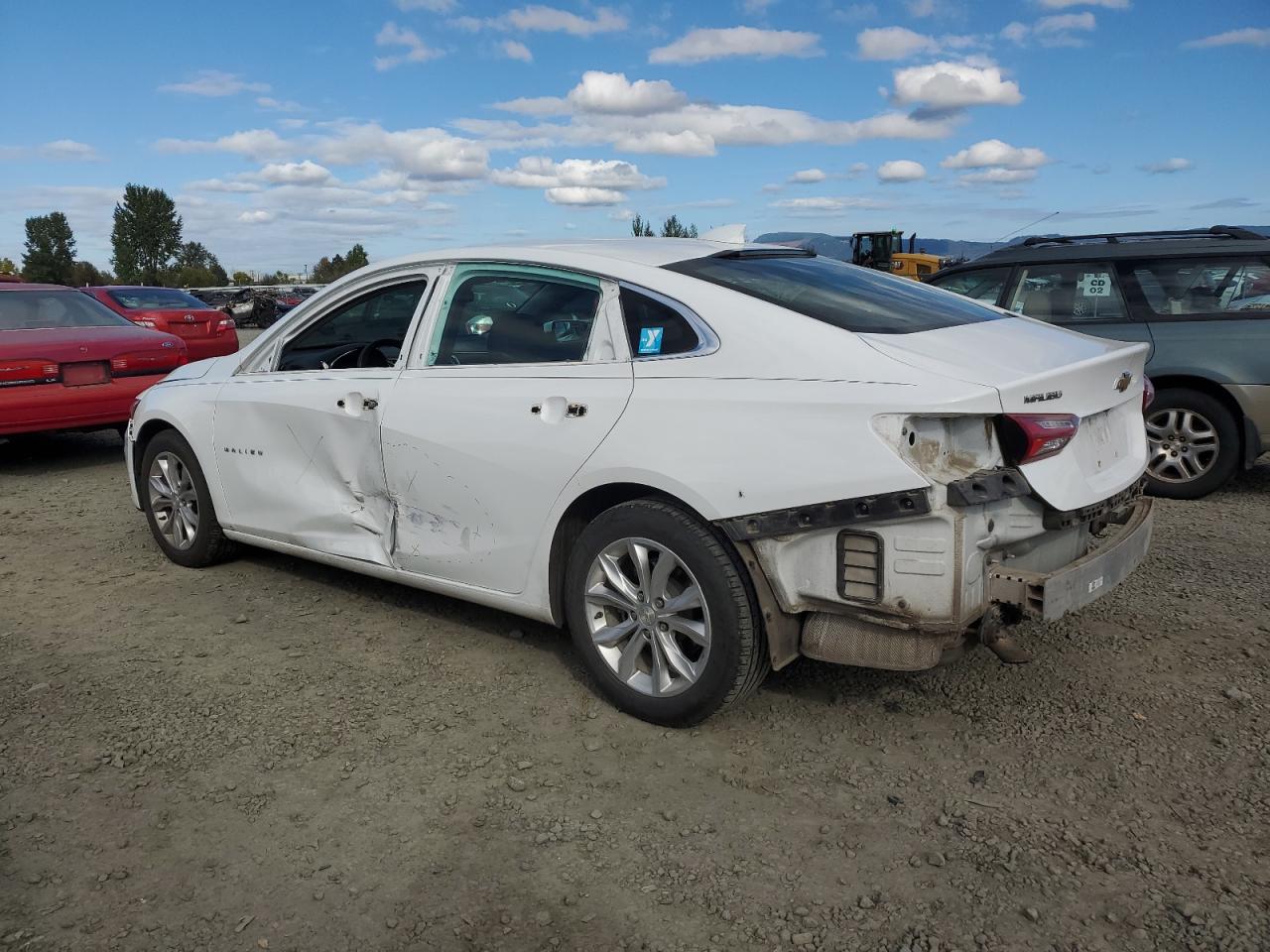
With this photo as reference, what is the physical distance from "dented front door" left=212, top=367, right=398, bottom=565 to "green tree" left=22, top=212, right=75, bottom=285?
437ft

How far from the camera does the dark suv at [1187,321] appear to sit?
644cm

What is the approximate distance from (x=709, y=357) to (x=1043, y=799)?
5.50 feet

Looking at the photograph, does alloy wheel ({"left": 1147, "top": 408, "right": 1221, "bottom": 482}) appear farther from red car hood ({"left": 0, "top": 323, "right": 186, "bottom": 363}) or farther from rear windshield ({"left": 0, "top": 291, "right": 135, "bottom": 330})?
rear windshield ({"left": 0, "top": 291, "right": 135, "bottom": 330})

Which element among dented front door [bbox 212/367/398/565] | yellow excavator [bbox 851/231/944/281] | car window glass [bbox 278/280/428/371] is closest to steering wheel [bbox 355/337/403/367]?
car window glass [bbox 278/280/428/371]

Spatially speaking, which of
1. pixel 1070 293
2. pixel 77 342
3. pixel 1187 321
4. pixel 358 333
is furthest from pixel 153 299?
pixel 1187 321

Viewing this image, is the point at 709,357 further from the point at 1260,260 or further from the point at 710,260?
the point at 1260,260

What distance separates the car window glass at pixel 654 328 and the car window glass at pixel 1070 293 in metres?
4.48

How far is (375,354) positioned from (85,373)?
4832 millimetres

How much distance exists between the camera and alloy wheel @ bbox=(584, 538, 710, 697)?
11.1 ft

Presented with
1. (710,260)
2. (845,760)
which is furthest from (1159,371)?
(845,760)

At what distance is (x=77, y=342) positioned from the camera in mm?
8391

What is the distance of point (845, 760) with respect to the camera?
3311 millimetres

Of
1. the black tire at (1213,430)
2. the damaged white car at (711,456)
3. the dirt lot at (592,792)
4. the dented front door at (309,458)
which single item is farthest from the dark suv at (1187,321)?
the dented front door at (309,458)

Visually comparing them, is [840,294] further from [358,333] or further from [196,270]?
[196,270]
